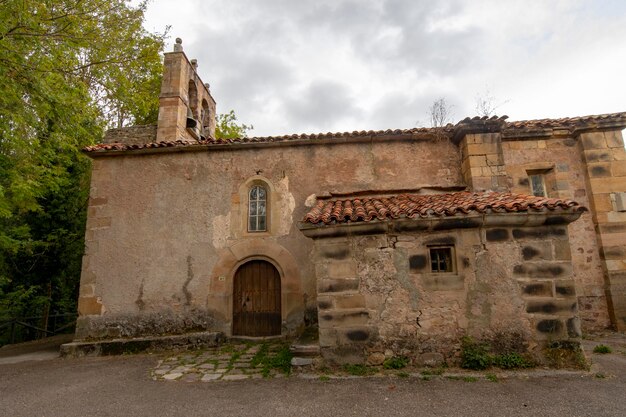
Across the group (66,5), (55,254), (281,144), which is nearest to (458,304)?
(281,144)

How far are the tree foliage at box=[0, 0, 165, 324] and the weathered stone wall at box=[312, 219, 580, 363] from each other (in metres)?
6.82

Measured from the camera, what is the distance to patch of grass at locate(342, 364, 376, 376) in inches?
197

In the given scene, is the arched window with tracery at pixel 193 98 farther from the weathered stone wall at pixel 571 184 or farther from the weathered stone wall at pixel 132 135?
the weathered stone wall at pixel 571 184

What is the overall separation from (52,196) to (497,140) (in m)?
14.1

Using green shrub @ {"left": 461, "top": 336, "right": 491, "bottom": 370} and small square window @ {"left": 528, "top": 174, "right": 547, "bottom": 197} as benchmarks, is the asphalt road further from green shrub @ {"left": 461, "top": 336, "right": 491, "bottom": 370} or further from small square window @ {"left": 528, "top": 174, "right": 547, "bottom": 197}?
small square window @ {"left": 528, "top": 174, "right": 547, "bottom": 197}

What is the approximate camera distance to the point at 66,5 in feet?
23.4

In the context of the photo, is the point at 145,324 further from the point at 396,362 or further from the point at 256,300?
the point at 396,362

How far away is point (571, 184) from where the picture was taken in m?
8.51

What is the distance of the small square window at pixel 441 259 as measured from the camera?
546 cm

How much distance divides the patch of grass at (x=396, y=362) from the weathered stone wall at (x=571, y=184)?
555cm

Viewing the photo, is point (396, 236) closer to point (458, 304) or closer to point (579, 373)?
point (458, 304)

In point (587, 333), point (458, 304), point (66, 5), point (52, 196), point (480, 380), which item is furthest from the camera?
point (52, 196)

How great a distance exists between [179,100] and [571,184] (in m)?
11.1

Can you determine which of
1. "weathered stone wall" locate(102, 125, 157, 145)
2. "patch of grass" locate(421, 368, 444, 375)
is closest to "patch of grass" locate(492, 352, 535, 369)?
"patch of grass" locate(421, 368, 444, 375)
